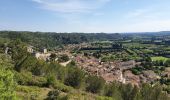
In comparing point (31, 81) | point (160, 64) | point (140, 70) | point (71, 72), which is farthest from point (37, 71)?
point (160, 64)

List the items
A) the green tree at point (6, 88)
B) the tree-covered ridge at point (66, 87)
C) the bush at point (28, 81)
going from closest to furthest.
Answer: the green tree at point (6, 88), the tree-covered ridge at point (66, 87), the bush at point (28, 81)

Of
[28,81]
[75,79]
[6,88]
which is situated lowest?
[75,79]

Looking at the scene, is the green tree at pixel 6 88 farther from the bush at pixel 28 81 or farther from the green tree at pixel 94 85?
the green tree at pixel 94 85

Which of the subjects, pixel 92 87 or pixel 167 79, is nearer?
pixel 92 87

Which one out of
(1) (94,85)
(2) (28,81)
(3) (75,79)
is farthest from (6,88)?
(3) (75,79)

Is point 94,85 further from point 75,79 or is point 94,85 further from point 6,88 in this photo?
point 6,88

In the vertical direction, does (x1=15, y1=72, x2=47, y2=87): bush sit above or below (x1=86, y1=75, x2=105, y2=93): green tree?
above

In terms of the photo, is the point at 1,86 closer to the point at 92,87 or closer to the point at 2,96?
the point at 2,96

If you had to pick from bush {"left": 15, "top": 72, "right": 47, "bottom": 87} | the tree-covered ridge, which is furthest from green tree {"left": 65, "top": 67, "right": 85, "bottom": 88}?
bush {"left": 15, "top": 72, "right": 47, "bottom": 87}

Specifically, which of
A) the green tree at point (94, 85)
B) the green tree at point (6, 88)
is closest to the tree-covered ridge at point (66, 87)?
the green tree at point (94, 85)

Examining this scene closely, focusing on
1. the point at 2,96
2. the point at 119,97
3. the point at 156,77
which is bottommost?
the point at 156,77

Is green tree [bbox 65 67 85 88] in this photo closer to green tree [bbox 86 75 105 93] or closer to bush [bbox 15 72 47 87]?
green tree [bbox 86 75 105 93]
